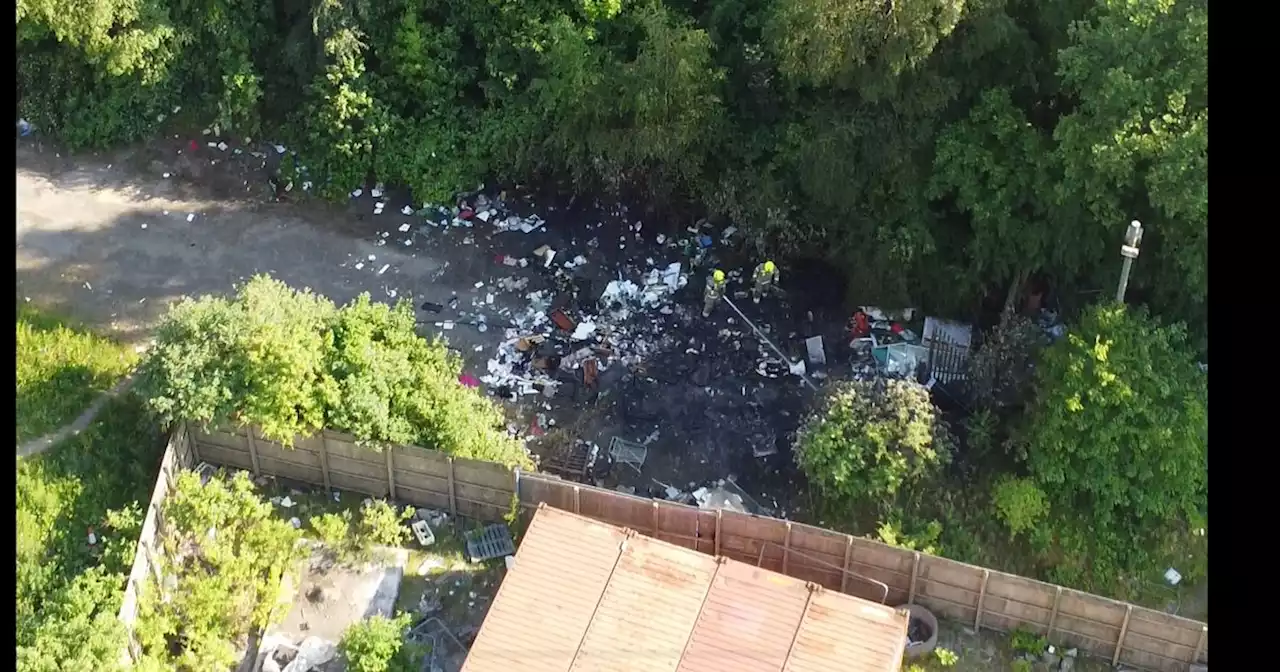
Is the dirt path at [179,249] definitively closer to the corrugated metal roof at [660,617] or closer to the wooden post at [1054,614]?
the corrugated metal roof at [660,617]

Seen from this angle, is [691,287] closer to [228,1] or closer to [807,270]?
[807,270]

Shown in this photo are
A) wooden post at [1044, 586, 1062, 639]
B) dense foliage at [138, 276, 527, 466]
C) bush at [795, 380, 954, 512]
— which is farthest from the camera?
bush at [795, 380, 954, 512]

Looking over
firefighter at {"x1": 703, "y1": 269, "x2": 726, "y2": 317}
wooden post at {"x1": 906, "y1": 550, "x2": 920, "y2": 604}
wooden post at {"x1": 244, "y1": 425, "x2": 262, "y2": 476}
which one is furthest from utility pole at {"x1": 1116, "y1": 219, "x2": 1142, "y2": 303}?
wooden post at {"x1": 244, "y1": 425, "x2": 262, "y2": 476}

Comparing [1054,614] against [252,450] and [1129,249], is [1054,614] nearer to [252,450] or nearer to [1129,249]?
[1129,249]

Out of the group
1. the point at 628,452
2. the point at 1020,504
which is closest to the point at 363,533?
the point at 628,452

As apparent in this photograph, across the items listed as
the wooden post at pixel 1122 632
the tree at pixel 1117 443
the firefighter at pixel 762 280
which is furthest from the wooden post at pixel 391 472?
the wooden post at pixel 1122 632

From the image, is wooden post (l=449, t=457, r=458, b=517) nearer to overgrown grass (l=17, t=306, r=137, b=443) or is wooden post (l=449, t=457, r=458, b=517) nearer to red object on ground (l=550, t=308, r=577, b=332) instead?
red object on ground (l=550, t=308, r=577, b=332)
